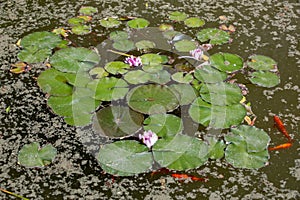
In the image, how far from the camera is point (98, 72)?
156 cm

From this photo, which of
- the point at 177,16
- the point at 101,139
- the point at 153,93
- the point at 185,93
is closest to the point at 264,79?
the point at 185,93

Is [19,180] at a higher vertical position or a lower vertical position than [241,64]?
lower

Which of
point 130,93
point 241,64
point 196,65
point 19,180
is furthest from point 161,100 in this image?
point 19,180

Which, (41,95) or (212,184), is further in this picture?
(41,95)

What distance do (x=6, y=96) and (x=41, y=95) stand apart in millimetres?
121

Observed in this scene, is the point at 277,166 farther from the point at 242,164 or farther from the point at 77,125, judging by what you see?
the point at 77,125

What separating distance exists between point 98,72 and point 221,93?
0.44 meters

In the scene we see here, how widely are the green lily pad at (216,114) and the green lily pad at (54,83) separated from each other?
1.41ft

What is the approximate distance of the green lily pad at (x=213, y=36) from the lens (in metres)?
1.75

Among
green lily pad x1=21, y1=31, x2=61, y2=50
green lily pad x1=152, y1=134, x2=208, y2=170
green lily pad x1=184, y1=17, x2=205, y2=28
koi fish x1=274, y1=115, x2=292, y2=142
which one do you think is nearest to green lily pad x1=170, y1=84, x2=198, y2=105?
green lily pad x1=152, y1=134, x2=208, y2=170

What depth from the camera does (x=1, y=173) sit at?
50.2 inches

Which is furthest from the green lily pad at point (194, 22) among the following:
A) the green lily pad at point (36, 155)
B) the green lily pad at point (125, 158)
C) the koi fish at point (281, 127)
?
the green lily pad at point (36, 155)

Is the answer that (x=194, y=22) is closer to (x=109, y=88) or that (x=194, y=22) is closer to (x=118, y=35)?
(x=118, y=35)

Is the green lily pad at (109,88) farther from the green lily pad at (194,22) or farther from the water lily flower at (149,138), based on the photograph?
the green lily pad at (194,22)
